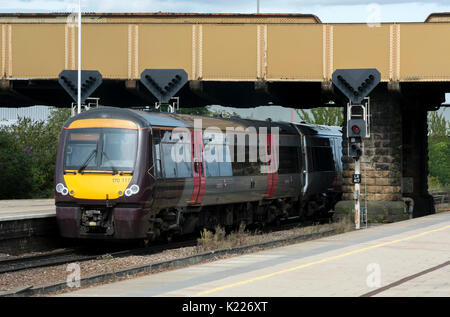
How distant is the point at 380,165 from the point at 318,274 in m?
16.0

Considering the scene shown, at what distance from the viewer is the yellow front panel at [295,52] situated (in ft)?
89.1

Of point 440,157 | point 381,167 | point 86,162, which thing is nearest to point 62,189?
point 86,162

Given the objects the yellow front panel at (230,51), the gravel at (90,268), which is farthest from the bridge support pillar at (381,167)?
the gravel at (90,268)

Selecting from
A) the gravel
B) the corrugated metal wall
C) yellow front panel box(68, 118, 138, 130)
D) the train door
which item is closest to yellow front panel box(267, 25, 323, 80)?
the train door

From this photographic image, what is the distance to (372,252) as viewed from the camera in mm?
15609

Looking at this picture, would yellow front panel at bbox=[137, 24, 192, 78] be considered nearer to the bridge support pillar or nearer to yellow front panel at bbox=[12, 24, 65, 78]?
yellow front panel at bbox=[12, 24, 65, 78]

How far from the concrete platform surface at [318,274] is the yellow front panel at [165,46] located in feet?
37.5

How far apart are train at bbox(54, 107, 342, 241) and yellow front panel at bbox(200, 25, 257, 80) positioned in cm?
325

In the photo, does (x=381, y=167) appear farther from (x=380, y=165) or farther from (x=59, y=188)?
(x=59, y=188)

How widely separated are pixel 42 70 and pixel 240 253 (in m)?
13.2

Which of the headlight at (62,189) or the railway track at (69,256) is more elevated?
the headlight at (62,189)

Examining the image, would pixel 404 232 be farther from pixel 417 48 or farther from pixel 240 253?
pixel 417 48

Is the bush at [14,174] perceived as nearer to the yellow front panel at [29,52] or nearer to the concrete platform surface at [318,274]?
the yellow front panel at [29,52]
